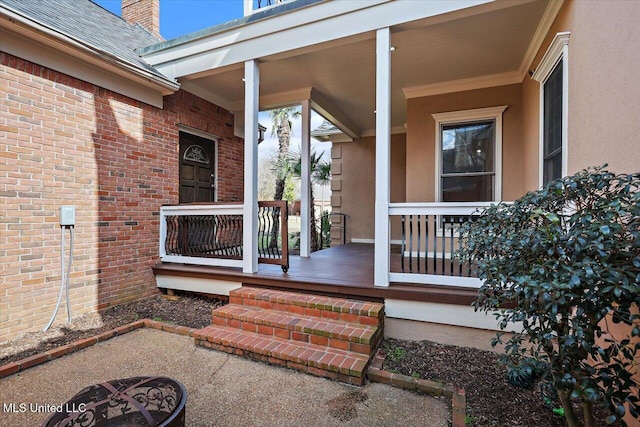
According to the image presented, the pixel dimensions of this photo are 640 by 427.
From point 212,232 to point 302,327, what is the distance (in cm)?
246

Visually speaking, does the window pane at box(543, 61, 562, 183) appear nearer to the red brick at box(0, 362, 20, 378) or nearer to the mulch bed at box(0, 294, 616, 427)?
the mulch bed at box(0, 294, 616, 427)

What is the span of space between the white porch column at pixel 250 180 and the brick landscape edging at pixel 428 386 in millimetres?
2068

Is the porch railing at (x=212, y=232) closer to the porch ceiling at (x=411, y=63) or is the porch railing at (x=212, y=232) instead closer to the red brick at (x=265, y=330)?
the red brick at (x=265, y=330)

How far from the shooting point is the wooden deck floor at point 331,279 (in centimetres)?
302

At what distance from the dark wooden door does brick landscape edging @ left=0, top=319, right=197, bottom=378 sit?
235 cm

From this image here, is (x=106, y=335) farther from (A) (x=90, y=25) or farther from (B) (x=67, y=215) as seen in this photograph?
(A) (x=90, y=25)

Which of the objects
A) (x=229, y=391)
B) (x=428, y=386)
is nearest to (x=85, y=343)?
(x=229, y=391)

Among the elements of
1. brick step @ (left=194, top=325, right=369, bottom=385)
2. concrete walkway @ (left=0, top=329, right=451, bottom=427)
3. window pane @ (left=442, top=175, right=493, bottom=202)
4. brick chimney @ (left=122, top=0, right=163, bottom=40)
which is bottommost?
concrete walkway @ (left=0, top=329, right=451, bottom=427)

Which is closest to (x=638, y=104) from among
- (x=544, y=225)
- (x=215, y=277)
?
(x=544, y=225)

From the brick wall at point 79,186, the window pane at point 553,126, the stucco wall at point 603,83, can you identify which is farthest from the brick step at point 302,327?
the window pane at point 553,126

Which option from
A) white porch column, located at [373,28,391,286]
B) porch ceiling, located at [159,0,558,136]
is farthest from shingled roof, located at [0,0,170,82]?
white porch column, located at [373,28,391,286]

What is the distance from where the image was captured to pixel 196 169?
18.3ft

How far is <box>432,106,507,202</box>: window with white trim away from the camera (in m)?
4.84

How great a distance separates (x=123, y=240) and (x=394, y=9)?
446 cm
